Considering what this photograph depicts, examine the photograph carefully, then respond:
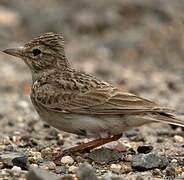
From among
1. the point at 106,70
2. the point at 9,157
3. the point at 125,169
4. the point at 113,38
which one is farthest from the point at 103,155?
the point at 113,38

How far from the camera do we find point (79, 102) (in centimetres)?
830

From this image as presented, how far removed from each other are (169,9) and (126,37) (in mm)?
1860

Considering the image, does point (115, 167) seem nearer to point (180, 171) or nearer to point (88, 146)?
point (88, 146)

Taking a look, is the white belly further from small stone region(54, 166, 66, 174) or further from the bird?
small stone region(54, 166, 66, 174)

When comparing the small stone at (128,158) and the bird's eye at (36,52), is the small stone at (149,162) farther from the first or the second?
the bird's eye at (36,52)

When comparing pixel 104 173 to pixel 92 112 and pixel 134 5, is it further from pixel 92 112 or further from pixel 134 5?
pixel 134 5

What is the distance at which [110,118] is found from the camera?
803 centimetres

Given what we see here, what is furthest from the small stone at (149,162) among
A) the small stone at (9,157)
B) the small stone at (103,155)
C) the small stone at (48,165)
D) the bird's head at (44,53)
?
the bird's head at (44,53)

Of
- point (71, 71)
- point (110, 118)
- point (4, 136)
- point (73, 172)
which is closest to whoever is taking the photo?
point (73, 172)

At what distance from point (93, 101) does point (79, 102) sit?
0.54 feet

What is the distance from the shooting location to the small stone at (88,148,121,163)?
26.3ft

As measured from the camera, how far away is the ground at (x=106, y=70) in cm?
786

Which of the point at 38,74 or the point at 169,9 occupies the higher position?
the point at 169,9

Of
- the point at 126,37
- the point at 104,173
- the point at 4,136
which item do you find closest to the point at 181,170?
the point at 104,173
